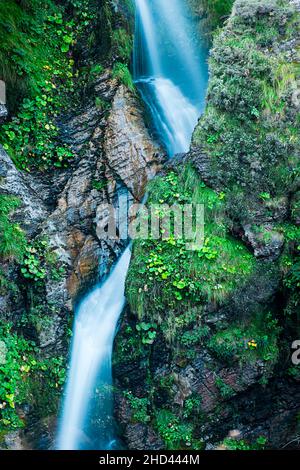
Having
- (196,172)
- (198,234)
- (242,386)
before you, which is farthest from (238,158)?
(242,386)

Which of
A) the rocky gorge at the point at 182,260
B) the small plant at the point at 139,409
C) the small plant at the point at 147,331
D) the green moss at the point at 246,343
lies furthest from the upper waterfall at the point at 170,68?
the small plant at the point at 139,409

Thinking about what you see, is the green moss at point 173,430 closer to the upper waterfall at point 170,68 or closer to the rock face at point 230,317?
the rock face at point 230,317

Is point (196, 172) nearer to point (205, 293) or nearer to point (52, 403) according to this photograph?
point (205, 293)

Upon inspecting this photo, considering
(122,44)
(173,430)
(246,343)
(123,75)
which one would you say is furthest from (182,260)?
(122,44)

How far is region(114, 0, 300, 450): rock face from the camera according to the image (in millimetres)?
5992

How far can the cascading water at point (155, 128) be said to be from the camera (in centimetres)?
632

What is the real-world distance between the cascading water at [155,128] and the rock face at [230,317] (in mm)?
364

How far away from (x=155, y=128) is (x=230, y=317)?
383 centimetres

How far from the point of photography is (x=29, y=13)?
791 cm

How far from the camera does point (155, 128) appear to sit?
26.4 feet

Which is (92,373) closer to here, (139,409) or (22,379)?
(139,409)

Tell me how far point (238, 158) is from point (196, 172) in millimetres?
685

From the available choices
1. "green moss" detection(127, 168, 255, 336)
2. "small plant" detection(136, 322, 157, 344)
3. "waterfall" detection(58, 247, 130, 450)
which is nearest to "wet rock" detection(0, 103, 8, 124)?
"green moss" detection(127, 168, 255, 336)
